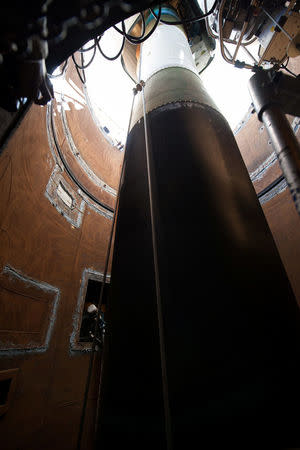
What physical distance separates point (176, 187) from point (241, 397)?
3.54 feet

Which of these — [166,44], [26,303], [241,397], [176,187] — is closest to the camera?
[241,397]

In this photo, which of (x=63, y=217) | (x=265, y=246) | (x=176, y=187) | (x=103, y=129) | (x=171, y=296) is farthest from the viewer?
(x=103, y=129)

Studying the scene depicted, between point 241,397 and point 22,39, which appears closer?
point 241,397

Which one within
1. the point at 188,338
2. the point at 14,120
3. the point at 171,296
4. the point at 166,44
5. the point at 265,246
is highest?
the point at 166,44

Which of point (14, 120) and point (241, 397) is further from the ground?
point (14, 120)

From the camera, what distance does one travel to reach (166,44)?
3.82 metres

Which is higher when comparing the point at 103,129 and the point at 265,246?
the point at 103,129

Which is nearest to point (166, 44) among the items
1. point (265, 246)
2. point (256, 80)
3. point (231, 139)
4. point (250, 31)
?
point (250, 31)

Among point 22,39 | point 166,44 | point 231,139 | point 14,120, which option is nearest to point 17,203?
point 14,120

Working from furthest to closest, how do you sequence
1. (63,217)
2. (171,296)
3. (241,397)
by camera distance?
(63,217)
(171,296)
(241,397)

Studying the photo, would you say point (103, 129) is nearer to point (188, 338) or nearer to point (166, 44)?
point (166, 44)

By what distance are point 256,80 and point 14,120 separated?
→ 2004mm

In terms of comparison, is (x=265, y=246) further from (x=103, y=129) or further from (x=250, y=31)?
(x=103, y=129)

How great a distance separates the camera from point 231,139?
1.95 meters
